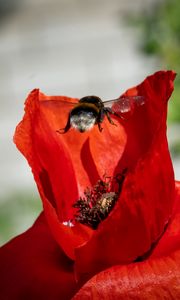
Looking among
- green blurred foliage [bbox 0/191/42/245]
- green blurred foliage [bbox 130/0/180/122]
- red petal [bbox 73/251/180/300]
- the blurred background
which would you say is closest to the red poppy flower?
red petal [bbox 73/251/180/300]

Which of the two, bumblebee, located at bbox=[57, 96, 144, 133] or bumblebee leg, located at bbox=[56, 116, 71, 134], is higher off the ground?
bumblebee, located at bbox=[57, 96, 144, 133]

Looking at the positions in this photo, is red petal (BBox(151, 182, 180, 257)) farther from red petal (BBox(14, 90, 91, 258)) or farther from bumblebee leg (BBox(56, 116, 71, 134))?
bumblebee leg (BBox(56, 116, 71, 134))

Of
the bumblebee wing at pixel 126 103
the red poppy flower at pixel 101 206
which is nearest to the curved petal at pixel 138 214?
the red poppy flower at pixel 101 206

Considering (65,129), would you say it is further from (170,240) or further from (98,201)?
(170,240)

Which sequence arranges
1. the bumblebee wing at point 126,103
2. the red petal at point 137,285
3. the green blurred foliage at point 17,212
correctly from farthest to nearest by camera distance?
1. the green blurred foliage at point 17,212
2. the bumblebee wing at point 126,103
3. the red petal at point 137,285

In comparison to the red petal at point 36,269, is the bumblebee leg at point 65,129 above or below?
above

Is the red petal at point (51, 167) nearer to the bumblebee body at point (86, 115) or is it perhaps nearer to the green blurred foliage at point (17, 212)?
the bumblebee body at point (86, 115)

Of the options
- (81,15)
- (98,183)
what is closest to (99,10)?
(81,15)

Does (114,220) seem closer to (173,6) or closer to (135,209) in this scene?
(135,209)

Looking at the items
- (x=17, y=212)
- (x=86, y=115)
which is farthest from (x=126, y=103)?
(x=17, y=212)
